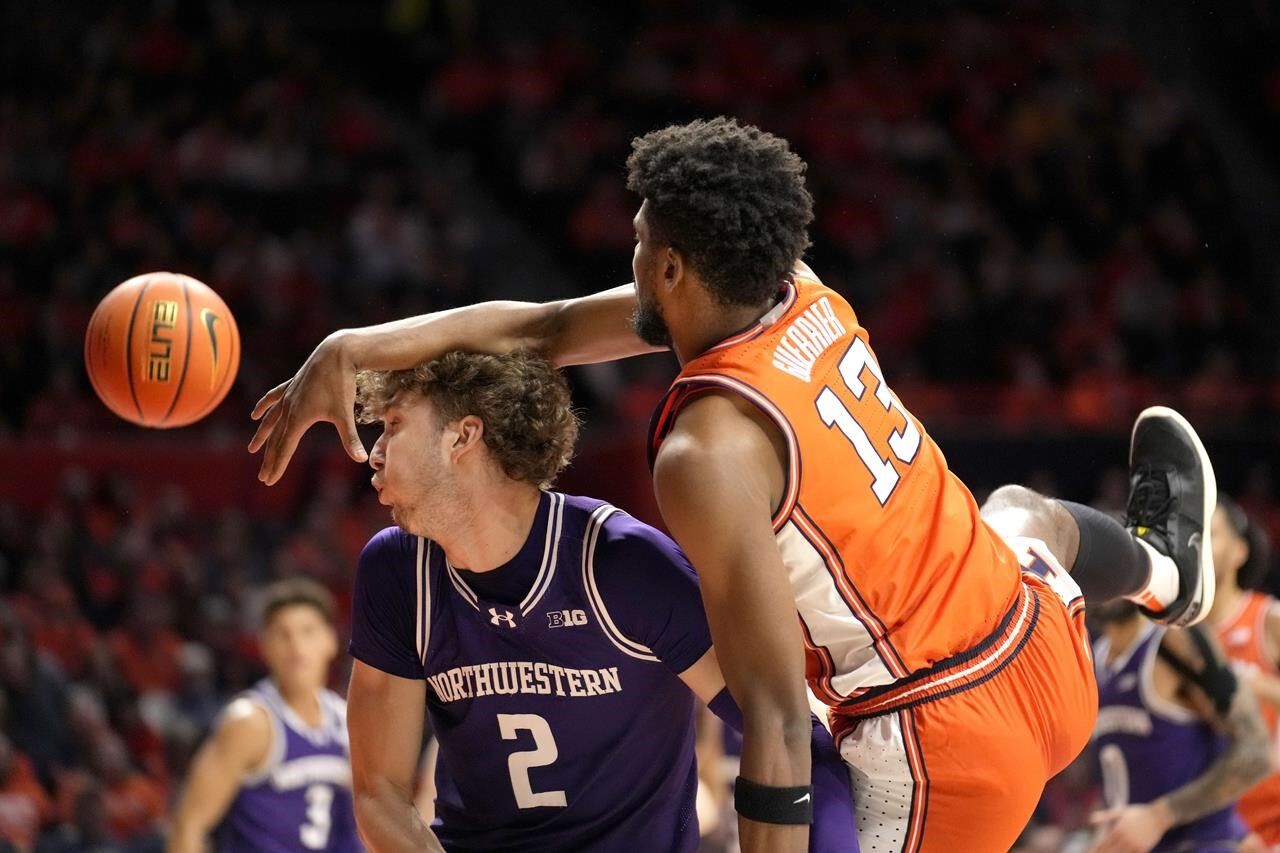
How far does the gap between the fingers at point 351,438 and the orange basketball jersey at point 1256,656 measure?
160 inches

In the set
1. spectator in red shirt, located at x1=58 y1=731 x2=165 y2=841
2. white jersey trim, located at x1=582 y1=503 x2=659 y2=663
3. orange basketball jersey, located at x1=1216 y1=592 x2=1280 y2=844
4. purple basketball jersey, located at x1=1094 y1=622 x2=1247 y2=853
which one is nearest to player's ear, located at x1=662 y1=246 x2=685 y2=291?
white jersey trim, located at x1=582 y1=503 x2=659 y2=663

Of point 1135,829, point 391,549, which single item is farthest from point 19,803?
point 1135,829

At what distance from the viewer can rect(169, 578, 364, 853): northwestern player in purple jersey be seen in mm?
6047

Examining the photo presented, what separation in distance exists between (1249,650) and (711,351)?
401 cm

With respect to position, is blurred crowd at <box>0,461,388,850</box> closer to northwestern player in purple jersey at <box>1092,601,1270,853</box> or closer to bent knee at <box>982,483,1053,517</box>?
northwestern player in purple jersey at <box>1092,601,1270,853</box>

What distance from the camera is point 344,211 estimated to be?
14188 millimetres

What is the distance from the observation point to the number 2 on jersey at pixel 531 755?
3.37m

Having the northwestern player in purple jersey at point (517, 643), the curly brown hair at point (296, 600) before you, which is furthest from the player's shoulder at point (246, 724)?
the northwestern player in purple jersey at point (517, 643)

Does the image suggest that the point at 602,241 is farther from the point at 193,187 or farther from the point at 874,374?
the point at 874,374

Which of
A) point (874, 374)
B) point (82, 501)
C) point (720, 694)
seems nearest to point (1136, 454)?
point (874, 374)

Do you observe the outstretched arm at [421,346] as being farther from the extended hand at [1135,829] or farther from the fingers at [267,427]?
the extended hand at [1135,829]

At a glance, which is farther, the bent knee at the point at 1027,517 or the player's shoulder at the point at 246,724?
the player's shoulder at the point at 246,724

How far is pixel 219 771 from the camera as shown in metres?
6.07

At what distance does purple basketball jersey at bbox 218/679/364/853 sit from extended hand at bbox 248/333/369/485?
2802mm
